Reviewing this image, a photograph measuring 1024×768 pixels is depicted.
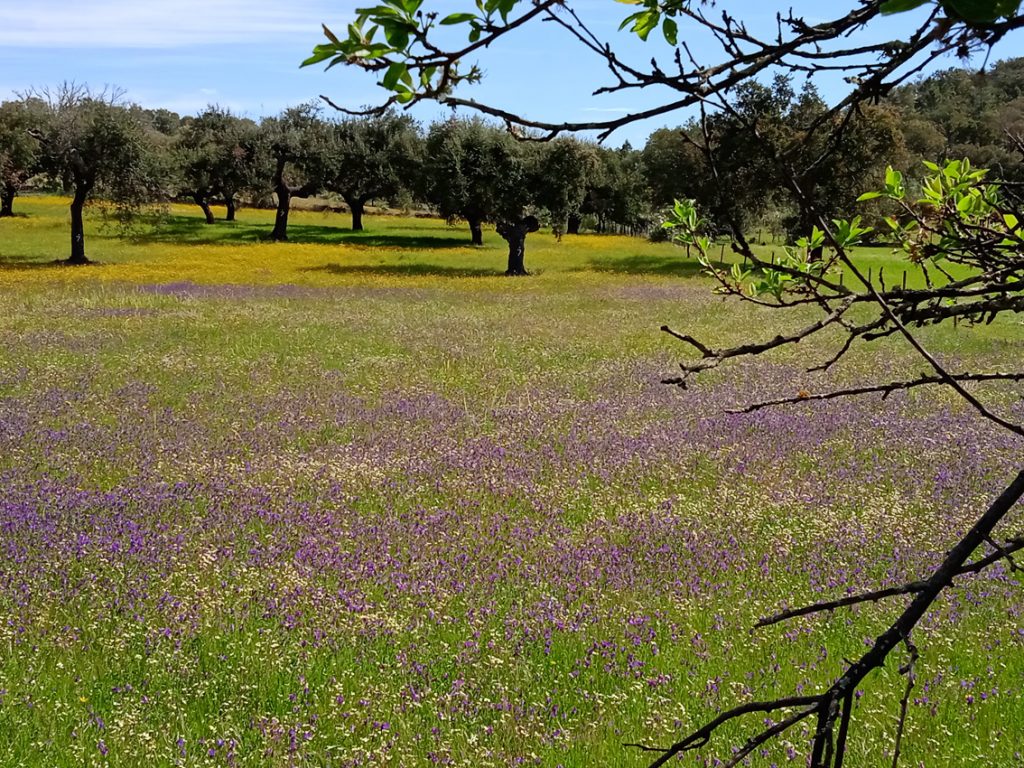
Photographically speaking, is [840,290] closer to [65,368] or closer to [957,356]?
[65,368]

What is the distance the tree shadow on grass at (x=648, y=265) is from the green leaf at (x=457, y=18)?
44217 mm

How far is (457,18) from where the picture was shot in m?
1.37

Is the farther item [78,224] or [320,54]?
[78,224]

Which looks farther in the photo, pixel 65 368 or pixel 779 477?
pixel 65 368

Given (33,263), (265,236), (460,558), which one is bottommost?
(460,558)

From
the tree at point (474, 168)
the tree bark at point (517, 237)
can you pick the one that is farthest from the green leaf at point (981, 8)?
the tree at point (474, 168)

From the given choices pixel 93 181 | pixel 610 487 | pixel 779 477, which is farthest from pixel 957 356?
pixel 93 181

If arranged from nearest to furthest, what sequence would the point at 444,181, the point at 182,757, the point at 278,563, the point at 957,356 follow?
the point at 182,757, the point at 278,563, the point at 957,356, the point at 444,181

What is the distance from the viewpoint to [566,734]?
4.61m

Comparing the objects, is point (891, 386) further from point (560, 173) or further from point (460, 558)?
point (560, 173)

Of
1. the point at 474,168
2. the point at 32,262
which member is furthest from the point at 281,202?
the point at 32,262

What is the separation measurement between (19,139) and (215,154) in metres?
22.2

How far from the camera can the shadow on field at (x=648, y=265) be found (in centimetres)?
4634

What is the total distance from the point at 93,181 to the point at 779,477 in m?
40.2
